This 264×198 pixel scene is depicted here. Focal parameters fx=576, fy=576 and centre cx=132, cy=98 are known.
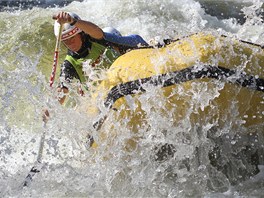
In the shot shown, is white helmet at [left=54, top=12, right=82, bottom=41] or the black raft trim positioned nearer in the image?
the black raft trim

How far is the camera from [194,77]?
412 cm

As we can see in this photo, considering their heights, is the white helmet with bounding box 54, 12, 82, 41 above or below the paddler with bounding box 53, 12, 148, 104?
above

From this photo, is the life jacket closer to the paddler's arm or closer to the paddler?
the paddler

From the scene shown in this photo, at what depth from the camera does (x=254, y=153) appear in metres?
4.52

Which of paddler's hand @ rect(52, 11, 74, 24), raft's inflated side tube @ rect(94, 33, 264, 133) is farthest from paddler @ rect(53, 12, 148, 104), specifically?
raft's inflated side tube @ rect(94, 33, 264, 133)

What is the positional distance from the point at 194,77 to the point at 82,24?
129cm

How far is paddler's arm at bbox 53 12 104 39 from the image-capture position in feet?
15.5

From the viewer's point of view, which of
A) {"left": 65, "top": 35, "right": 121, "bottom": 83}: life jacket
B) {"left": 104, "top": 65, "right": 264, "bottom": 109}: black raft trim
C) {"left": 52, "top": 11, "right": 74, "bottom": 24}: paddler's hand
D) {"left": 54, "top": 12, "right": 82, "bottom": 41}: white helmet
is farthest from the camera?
{"left": 65, "top": 35, "right": 121, "bottom": 83}: life jacket

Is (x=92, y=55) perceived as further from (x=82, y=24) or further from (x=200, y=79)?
(x=200, y=79)

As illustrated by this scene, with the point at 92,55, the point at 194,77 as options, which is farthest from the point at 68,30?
the point at 194,77

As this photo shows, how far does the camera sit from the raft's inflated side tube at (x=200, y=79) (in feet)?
13.6

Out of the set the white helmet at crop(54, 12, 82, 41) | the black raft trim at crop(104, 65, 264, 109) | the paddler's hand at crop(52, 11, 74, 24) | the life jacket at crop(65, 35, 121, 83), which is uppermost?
the paddler's hand at crop(52, 11, 74, 24)

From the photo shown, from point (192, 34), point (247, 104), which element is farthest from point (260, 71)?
point (192, 34)

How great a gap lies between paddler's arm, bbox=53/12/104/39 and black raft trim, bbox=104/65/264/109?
0.88 meters
